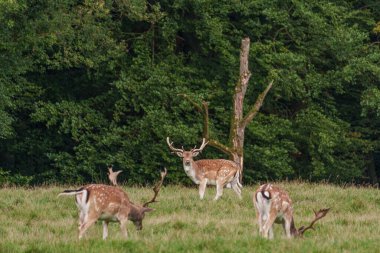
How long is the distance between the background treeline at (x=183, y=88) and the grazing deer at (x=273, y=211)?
43.1 feet

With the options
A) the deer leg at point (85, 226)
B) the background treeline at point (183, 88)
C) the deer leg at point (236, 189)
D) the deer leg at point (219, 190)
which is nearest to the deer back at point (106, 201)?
the deer leg at point (85, 226)

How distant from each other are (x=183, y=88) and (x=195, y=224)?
13063 mm

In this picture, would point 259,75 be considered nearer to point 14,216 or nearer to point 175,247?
point 14,216

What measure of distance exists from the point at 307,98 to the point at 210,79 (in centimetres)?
293

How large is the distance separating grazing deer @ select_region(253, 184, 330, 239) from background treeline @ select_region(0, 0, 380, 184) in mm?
13132

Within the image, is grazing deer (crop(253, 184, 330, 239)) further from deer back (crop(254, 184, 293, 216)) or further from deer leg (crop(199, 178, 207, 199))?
deer leg (crop(199, 178, 207, 199))

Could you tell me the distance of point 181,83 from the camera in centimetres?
2858

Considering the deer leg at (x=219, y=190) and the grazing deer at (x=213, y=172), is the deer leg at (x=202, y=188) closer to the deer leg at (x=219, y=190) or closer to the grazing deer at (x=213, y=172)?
the grazing deer at (x=213, y=172)

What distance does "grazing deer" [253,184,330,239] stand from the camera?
1397 cm

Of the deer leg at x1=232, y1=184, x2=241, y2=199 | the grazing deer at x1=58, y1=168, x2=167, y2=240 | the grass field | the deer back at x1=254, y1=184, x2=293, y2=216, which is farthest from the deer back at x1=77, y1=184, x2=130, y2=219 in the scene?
the deer leg at x1=232, y1=184, x2=241, y2=199

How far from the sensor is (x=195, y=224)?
15445mm

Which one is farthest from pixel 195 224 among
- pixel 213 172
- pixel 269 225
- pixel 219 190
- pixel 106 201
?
pixel 213 172

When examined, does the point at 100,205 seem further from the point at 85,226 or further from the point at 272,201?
the point at 272,201

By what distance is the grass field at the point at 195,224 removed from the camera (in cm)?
1266
